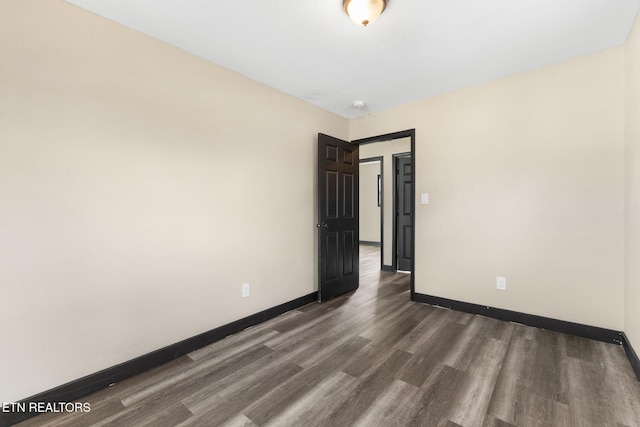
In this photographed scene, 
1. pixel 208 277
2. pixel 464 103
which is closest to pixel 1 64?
pixel 208 277

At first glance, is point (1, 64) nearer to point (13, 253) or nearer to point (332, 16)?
point (13, 253)

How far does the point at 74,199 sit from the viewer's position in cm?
170

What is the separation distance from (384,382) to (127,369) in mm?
1766

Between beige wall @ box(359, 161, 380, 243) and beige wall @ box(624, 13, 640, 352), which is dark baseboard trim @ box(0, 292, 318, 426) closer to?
beige wall @ box(624, 13, 640, 352)

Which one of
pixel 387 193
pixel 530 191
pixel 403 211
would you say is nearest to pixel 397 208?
pixel 403 211

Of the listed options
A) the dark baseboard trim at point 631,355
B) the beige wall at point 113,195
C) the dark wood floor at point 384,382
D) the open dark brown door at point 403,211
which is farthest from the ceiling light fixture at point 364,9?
the open dark brown door at point 403,211

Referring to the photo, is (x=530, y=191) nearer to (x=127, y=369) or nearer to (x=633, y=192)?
(x=633, y=192)

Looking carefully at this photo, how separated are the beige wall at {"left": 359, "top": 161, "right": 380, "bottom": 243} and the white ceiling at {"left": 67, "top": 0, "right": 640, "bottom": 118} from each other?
529 centimetres

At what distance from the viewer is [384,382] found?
180 cm

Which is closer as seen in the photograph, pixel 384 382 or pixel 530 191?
pixel 384 382

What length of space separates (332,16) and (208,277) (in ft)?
7.37

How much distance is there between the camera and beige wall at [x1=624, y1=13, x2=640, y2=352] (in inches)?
73.4

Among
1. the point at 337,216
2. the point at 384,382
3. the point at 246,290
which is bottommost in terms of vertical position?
the point at 384,382

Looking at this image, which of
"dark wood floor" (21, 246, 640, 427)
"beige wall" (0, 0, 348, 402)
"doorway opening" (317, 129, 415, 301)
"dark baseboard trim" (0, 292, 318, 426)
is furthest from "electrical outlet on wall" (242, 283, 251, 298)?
"doorway opening" (317, 129, 415, 301)
